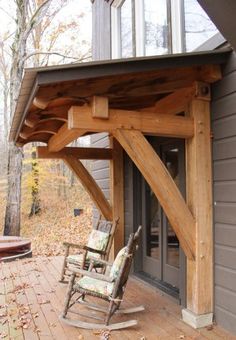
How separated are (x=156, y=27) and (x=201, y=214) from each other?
105 inches

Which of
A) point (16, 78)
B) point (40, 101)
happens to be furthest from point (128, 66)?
point (16, 78)

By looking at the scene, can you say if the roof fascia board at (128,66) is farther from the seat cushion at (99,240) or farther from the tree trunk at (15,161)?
the tree trunk at (15,161)

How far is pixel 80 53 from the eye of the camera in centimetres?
1348

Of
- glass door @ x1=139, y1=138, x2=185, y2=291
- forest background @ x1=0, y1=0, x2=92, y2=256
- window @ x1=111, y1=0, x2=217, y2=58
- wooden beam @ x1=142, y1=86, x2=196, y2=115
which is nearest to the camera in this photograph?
wooden beam @ x1=142, y1=86, x2=196, y2=115

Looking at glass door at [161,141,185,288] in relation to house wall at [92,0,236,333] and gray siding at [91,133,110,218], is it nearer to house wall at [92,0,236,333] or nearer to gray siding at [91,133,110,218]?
house wall at [92,0,236,333]

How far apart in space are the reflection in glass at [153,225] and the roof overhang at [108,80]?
1.80 meters

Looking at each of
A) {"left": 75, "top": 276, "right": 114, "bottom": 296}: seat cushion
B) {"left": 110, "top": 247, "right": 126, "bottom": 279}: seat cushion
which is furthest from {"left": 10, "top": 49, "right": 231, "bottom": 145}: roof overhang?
{"left": 75, "top": 276, "right": 114, "bottom": 296}: seat cushion

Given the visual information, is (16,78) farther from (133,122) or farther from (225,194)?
(225,194)

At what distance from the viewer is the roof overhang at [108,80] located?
2.68 metres

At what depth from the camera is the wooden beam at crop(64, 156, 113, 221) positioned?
206 inches

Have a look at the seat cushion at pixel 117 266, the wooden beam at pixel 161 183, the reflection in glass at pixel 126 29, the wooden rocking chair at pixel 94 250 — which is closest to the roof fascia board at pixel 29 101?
the wooden beam at pixel 161 183

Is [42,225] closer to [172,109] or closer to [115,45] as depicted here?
[115,45]

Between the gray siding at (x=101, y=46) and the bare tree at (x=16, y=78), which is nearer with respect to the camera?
the gray siding at (x=101, y=46)

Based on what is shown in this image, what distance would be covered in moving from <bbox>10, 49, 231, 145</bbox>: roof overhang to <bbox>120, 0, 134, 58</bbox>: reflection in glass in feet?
7.20
